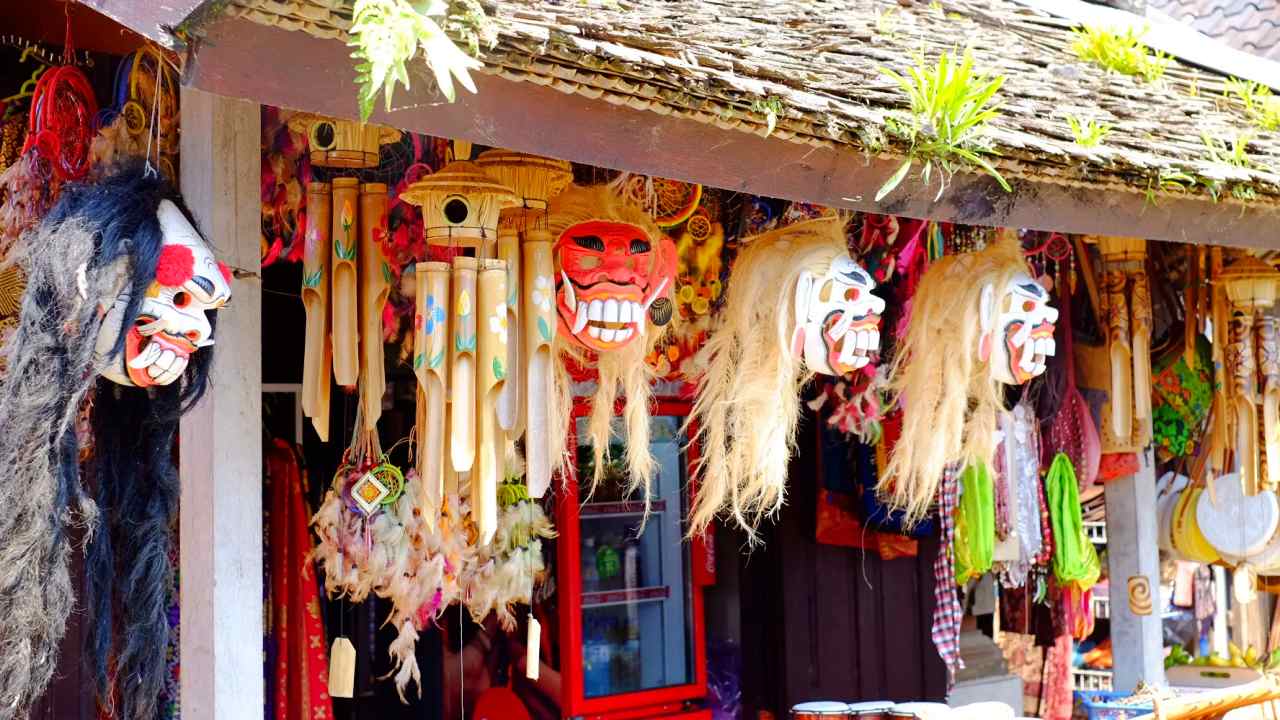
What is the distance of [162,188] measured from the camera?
2977mm

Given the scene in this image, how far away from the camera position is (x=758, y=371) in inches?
152

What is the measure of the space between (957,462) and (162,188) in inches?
114

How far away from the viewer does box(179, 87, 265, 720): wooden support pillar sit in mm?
Answer: 2924

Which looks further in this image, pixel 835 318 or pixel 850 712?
pixel 850 712

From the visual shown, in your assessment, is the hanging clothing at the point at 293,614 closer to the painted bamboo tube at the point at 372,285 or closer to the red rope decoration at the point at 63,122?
the painted bamboo tube at the point at 372,285

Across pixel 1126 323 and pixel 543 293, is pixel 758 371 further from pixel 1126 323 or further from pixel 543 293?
pixel 1126 323

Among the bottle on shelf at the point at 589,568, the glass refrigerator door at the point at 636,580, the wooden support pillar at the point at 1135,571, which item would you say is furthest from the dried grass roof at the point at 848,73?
the bottle on shelf at the point at 589,568

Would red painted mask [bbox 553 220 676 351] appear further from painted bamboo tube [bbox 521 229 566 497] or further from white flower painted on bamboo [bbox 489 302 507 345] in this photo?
white flower painted on bamboo [bbox 489 302 507 345]

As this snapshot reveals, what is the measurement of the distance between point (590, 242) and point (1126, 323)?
266 centimetres

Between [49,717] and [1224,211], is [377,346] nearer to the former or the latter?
[49,717]

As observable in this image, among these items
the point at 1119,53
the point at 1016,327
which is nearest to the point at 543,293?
the point at 1016,327

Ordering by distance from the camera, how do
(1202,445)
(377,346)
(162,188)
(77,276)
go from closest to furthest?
(77,276)
(162,188)
(377,346)
(1202,445)

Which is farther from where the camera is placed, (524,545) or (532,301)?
(524,545)

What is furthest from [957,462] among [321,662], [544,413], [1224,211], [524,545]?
[321,662]
